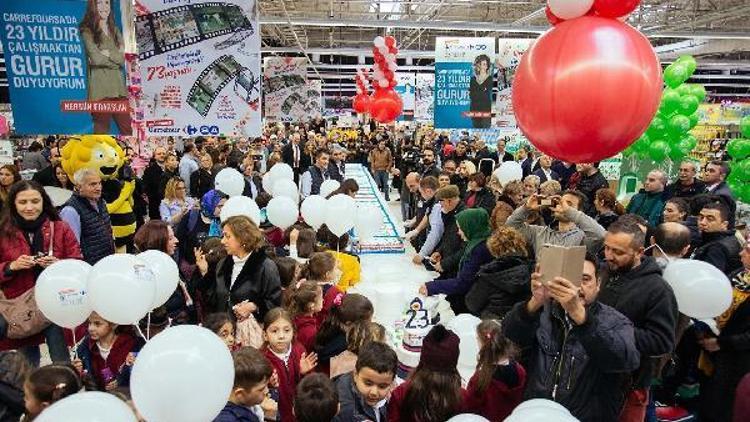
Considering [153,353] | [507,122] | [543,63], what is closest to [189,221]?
[153,353]

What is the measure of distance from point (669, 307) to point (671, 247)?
1.06 meters

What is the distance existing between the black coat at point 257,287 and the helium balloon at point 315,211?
1.71 meters

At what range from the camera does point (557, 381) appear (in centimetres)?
210

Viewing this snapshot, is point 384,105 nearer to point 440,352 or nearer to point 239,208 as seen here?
point 239,208

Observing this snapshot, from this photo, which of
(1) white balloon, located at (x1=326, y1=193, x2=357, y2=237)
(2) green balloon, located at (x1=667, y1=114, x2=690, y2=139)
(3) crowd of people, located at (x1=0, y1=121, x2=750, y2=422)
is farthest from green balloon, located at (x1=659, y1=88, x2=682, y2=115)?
(1) white balloon, located at (x1=326, y1=193, x2=357, y2=237)

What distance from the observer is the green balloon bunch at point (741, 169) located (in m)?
7.32

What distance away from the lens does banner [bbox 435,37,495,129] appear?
33.7 ft

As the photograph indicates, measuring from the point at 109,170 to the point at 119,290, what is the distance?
2.73 metres

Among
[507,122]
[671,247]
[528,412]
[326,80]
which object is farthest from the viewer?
[326,80]

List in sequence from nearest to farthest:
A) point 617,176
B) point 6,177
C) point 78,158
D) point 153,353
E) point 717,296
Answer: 1. point 153,353
2. point 717,296
3. point 78,158
4. point 6,177
5. point 617,176

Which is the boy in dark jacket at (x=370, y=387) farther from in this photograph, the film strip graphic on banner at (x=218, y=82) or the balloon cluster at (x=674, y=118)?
the balloon cluster at (x=674, y=118)

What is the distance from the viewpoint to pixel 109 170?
487 cm

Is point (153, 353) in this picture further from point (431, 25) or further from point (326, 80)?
point (326, 80)

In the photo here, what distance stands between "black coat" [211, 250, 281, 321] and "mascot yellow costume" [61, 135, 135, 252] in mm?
2356
